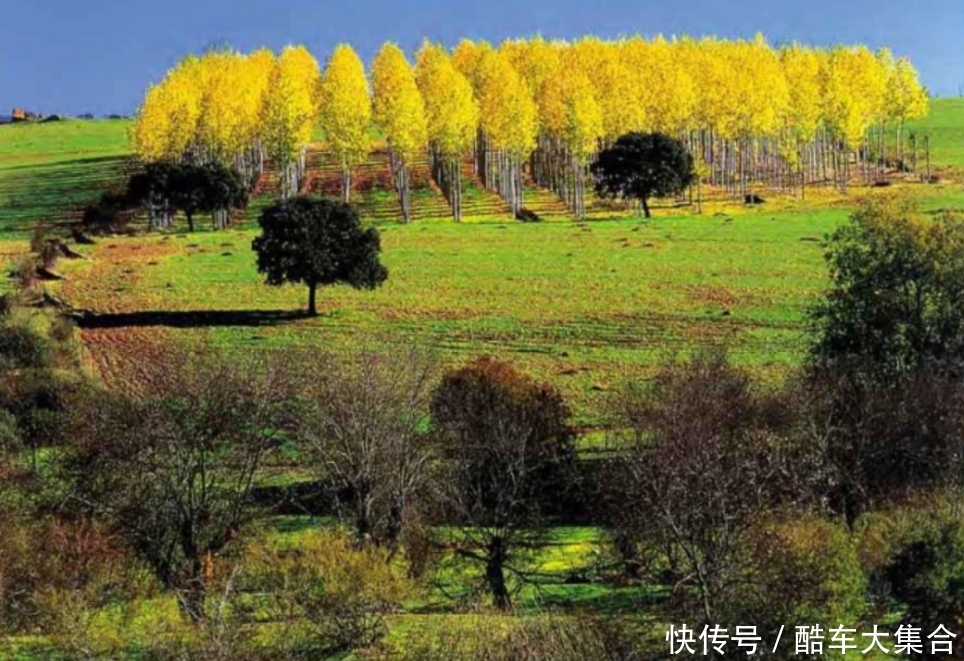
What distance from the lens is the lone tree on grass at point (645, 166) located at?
84250 millimetres

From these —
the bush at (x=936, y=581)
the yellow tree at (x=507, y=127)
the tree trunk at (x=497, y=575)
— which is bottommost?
the tree trunk at (x=497, y=575)

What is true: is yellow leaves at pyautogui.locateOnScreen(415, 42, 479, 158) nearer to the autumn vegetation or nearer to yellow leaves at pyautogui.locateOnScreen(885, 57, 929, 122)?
the autumn vegetation

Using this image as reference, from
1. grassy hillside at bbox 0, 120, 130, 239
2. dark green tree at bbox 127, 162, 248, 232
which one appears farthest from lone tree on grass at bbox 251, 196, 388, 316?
grassy hillside at bbox 0, 120, 130, 239

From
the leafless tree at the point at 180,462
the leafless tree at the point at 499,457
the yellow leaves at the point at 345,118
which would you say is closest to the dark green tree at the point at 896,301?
the leafless tree at the point at 499,457

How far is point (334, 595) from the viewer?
29234 millimetres

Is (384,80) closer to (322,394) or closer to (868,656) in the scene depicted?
(322,394)

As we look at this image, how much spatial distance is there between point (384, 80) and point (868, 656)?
82.0 m

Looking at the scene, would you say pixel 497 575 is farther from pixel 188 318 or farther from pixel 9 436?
pixel 188 318

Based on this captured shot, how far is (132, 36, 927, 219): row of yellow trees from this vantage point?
91188 mm

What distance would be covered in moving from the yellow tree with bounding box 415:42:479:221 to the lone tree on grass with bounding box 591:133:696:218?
36.7 ft

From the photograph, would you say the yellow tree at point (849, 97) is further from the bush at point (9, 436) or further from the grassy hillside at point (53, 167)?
the bush at point (9, 436)

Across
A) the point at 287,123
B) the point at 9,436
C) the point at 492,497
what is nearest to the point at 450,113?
the point at 287,123

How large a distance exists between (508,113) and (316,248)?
1453 inches

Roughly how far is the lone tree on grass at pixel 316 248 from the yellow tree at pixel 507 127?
32.8 meters
